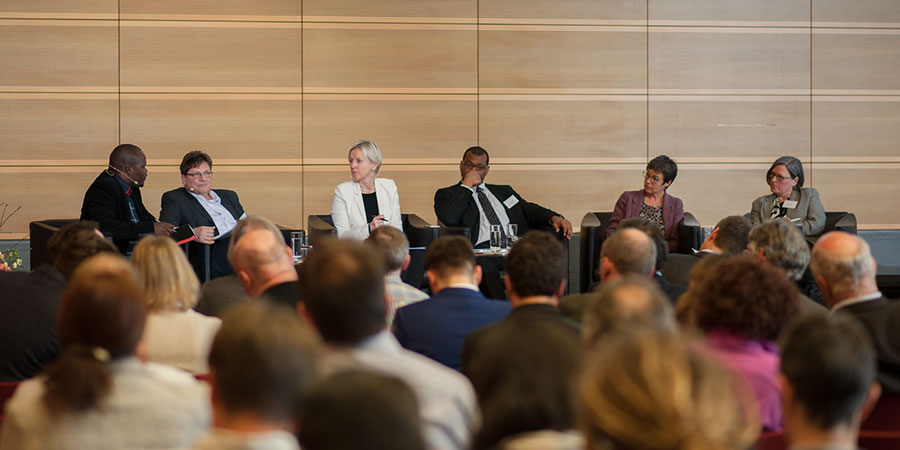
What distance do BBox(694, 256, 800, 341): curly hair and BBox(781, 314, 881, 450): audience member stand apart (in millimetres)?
1023

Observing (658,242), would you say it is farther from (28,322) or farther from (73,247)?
(28,322)

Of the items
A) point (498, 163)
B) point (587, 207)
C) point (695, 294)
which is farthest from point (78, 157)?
point (695, 294)

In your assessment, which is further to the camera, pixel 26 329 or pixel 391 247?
pixel 391 247

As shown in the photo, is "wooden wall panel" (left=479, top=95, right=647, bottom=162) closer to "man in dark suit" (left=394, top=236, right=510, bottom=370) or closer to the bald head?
"man in dark suit" (left=394, top=236, right=510, bottom=370)

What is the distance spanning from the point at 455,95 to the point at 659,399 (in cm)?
748

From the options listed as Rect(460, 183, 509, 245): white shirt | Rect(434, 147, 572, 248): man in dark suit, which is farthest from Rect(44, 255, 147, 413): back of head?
Rect(460, 183, 509, 245): white shirt

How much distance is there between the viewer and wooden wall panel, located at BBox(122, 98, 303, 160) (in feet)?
26.5

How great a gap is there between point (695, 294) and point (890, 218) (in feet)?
22.9

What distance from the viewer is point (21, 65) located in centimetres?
793

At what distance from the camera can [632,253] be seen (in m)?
3.67

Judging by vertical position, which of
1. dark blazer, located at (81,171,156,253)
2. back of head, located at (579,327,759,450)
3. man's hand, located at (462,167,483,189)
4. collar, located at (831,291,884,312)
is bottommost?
collar, located at (831,291,884,312)

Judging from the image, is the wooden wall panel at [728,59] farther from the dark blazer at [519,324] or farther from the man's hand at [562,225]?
the dark blazer at [519,324]

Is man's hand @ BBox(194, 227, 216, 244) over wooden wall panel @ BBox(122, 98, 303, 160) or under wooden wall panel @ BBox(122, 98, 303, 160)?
under

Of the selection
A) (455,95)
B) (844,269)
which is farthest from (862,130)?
(844,269)
